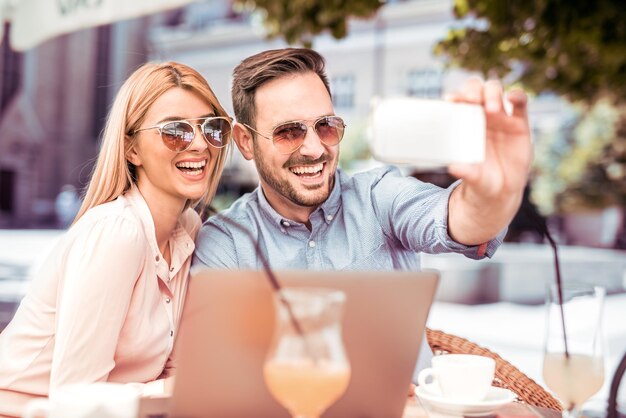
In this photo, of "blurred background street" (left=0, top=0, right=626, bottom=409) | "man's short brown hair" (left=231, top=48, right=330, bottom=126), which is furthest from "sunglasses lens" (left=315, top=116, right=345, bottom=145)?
"blurred background street" (left=0, top=0, right=626, bottom=409)

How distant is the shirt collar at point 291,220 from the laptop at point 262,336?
1.04 meters

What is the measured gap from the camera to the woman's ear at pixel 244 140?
7.72 feet

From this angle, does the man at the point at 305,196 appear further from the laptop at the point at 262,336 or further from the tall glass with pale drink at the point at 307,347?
the tall glass with pale drink at the point at 307,347

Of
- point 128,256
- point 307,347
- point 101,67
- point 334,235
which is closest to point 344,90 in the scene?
point 101,67

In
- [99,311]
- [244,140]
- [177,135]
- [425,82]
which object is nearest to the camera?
[99,311]

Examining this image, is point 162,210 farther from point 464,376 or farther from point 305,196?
point 464,376

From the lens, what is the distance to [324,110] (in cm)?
220

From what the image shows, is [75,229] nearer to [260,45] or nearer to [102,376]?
[102,376]

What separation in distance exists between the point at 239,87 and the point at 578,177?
16626 millimetres

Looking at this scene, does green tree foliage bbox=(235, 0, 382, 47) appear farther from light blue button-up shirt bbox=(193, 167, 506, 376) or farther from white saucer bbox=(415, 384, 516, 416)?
white saucer bbox=(415, 384, 516, 416)

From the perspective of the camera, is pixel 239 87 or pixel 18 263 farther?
pixel 18 263

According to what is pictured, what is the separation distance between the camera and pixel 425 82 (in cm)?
2314

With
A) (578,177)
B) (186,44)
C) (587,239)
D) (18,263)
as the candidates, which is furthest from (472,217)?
(186,44)

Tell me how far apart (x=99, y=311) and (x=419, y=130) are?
92 centimetres
